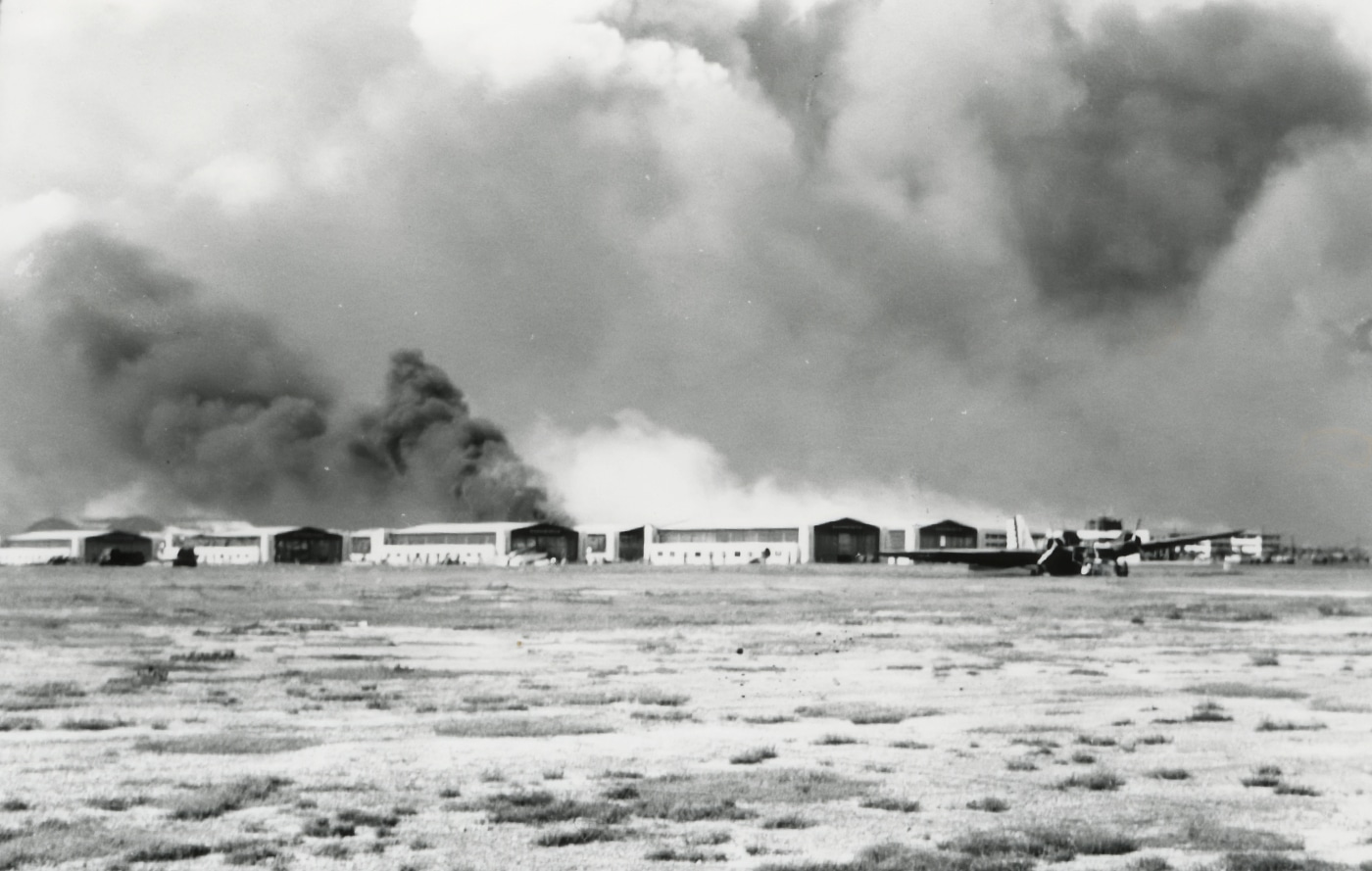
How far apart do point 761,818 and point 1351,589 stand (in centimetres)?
6621

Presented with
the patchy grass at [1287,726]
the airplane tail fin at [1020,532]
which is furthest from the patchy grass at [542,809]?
the airplane tail fin at [1020,532]

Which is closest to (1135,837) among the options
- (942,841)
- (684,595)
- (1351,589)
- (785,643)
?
(942,841)

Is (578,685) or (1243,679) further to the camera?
(1243,679)

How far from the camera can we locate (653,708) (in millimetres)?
18062

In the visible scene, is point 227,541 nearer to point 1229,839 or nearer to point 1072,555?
point 1072,555

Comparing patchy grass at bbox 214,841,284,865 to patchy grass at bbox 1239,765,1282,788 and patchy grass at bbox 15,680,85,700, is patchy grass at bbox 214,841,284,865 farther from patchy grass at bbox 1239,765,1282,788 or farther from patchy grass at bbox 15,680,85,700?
patchy grass at bbox 15,680,85,700

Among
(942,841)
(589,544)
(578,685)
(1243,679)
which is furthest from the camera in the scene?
(589,544)

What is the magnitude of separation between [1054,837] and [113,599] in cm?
4727

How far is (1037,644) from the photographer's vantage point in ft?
97.3

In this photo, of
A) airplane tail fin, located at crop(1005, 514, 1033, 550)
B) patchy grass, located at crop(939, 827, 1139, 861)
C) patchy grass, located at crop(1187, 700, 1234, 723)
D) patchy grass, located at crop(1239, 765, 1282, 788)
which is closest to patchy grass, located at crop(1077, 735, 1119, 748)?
patchy grass, located at crop(1239, 765, 1282, 788)

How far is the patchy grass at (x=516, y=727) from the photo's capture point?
1559cm

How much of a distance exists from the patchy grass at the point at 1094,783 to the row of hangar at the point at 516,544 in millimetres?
120126

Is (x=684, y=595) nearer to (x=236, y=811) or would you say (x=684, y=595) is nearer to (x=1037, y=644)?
(x=1037, y=644)

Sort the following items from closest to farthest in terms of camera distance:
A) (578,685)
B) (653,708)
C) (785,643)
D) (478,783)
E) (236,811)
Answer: (236,811)
(478,783)
(653,708)
(578,685)
(785,643)
